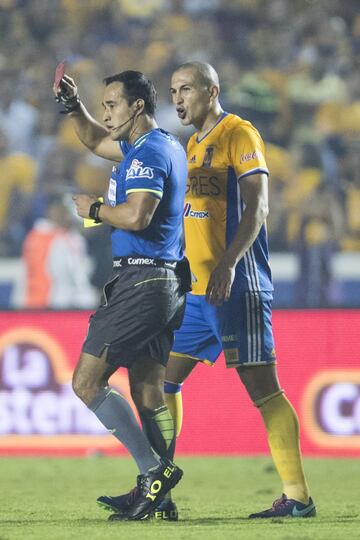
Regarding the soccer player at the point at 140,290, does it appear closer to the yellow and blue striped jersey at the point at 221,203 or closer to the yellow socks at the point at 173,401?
A: the yellow and blue striped jersey at the point at 221,203

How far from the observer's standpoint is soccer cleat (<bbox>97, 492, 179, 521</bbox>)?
461cm

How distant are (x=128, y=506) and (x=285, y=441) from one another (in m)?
0.79

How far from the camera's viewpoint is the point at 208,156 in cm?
506

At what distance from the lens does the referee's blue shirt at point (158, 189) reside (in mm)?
4473

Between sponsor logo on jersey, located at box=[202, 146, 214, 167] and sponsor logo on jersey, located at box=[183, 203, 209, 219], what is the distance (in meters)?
0.21

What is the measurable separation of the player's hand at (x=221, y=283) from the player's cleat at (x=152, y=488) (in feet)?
2.42

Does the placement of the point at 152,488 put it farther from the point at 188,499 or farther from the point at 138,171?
the point at 188,499

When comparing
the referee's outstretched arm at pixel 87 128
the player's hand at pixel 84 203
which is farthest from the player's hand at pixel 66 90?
the player's hand at pixel 84 203

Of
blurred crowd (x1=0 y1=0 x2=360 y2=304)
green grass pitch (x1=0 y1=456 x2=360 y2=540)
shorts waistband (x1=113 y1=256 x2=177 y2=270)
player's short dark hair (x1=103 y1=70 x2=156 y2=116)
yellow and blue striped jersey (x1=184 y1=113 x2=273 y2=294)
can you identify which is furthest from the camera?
blurred crowd (x1=0 y1=0 x2=360 y2=304)

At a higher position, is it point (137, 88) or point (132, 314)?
point (137, 88)

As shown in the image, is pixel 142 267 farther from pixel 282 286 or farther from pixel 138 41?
pixel 138 41

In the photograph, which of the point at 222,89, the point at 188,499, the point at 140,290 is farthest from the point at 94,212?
the point at 222,89

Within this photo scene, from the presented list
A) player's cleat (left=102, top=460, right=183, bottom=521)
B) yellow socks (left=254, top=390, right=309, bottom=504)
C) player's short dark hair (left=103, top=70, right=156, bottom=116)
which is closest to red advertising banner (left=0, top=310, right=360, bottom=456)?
yellow socks (left=254, top=390, right=309, bottom=504)

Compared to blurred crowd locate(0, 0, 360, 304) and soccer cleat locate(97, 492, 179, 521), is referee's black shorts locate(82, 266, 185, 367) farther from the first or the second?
blurred crowd locate(0, 0, 360, 304)
